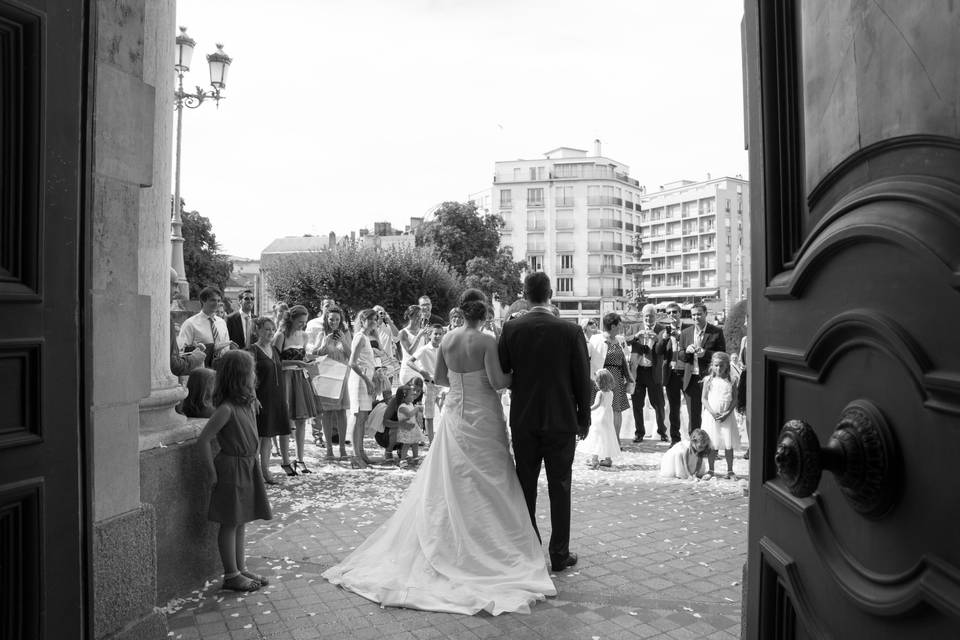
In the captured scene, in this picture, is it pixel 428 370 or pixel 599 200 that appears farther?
pixel 599 200

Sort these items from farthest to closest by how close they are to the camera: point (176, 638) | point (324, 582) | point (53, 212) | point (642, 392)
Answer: point (642, 392) → point (324, 582) → point (176, 638) → point (53, 212)

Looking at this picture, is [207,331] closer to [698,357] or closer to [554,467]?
[554,467]

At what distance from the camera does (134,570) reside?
357 centimetres

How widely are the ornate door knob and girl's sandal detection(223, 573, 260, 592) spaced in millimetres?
4397

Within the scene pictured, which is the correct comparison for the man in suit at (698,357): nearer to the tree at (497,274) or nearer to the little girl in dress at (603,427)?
the little girl in dress at (603,427)

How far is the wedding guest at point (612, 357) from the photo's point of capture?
10.2m

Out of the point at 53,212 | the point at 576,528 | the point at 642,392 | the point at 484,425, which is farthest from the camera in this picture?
the point at 642,392

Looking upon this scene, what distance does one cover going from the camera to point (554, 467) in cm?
537

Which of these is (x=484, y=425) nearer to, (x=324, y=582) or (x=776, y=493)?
(x=324, y=582)

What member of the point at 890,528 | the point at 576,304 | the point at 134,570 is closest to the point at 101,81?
the point at 134,570

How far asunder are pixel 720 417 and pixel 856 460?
7.69 meters

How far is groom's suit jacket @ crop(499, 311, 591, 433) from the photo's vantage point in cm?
534

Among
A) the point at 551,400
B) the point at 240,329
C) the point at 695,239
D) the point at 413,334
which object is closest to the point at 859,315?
the point at 551,400

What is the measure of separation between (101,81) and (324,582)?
352cm
